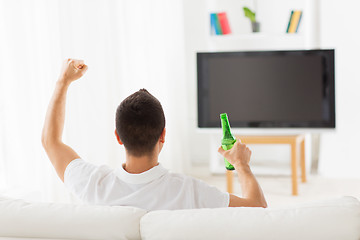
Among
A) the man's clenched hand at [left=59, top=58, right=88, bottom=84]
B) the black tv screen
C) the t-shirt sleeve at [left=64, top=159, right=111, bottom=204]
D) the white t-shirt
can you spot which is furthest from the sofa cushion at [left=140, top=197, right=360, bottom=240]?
the black tv screen

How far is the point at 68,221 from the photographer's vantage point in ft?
3.64

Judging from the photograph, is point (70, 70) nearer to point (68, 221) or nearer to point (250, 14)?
point (68, 221)

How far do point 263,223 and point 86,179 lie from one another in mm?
557

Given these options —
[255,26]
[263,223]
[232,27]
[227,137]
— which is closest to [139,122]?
→ [263,223]

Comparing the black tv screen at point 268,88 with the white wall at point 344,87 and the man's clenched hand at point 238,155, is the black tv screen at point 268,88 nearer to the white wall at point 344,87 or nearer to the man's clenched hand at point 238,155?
the white wall at point 344,87

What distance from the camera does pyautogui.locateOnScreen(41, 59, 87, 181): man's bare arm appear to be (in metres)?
1.44

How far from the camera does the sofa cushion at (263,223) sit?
3.20ft

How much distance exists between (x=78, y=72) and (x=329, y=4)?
3945 millimetres

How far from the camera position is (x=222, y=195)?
1.24 m

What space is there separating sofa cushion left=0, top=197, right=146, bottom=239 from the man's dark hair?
0.78ft

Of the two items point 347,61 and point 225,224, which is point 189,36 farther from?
point 225,224

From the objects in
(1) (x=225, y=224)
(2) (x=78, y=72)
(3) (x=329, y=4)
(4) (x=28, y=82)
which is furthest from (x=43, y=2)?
(3) (x=329, y=4)

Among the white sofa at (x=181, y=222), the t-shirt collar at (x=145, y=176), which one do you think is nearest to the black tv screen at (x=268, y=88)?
the t-shirt collar at (x=145, y=176)

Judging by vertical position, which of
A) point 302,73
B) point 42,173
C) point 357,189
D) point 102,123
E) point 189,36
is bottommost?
point 357,189
